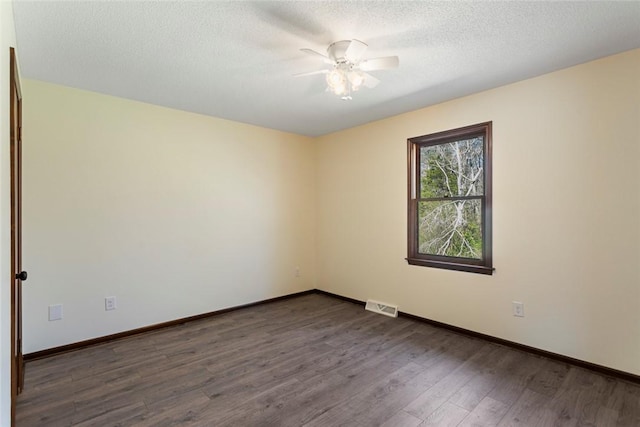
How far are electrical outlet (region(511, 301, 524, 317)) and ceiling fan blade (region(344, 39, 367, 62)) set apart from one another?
8.34 feet

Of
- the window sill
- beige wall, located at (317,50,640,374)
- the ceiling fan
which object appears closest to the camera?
the ceiling fan

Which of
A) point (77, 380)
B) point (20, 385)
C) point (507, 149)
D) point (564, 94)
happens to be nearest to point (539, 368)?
point (507, 149)

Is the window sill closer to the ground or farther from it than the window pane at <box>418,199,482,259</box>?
closer to the ground

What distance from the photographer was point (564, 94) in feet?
8.42

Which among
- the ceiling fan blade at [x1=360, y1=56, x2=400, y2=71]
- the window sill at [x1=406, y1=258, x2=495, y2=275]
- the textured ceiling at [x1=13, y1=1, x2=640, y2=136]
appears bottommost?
the window sill at [x1=406, y1=258, x2=495, y2=275]

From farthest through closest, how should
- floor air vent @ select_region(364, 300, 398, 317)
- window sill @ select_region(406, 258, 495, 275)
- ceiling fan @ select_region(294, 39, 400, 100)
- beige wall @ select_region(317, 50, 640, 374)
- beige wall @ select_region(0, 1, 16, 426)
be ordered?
floor air vent @ select_region(364, 300, 398, 317) < window sill @ select_region(406, 258, 495, 275) < beige wall @ select_region(317, 50, 640, 374) < ceiling fan @ select_region(294, 39, 400, 100) < beige wall @ select_region(0, 1, 16, 426)

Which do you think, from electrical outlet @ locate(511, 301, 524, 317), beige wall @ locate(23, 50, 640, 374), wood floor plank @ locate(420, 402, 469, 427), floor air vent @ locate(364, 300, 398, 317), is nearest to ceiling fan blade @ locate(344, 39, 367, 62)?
beige wall @ locate(23, 50, 640, 374)

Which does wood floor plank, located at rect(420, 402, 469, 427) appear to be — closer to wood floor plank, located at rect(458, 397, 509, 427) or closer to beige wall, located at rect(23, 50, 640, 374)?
wood floor plank, located at rect(458, 397, 509, 427)

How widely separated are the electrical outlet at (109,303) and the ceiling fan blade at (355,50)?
3.13 metres

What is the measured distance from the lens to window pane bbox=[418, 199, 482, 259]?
3.19m

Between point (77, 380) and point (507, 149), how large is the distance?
4091mm

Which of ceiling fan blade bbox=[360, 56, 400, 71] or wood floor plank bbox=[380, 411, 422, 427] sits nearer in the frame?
wood floor plank bbox=[380, 411, 422, 427]

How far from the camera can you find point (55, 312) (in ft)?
9.14

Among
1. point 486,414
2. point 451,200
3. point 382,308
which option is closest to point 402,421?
point 486,414
